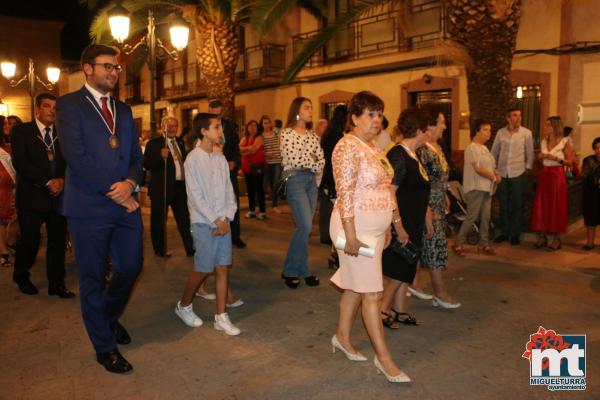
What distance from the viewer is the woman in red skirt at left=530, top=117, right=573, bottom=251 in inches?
321

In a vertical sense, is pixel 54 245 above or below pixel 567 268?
above

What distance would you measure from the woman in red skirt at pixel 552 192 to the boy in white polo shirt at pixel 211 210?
17.5 ft

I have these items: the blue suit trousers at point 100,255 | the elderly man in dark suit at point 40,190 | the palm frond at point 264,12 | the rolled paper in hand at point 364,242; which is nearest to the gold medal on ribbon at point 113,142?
the blue suit trousers at point 100,255

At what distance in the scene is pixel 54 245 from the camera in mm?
5914

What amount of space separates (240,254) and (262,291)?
2.00 meters

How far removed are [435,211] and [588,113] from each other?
A: 9391mm

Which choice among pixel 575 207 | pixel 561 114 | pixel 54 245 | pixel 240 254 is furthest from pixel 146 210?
pixel 561 114

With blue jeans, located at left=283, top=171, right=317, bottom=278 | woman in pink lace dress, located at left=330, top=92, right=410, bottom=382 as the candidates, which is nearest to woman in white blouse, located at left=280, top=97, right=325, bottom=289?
blue jeans, located at left=283, top=171, right=317, bottom=278

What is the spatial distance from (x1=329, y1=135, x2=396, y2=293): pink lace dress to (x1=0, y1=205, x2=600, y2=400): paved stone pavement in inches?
28.1

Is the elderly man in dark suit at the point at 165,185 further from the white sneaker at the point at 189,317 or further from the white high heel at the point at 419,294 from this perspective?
the white high heel at the point at 419,294

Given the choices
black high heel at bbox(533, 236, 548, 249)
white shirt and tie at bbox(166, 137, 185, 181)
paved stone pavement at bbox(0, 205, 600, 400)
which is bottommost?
paved stone pavement at bbox(0, 205, 600, 400)

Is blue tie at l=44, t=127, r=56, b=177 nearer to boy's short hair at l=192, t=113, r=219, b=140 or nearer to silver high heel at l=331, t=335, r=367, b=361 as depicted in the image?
boy's short hair at l=192, t=113, r=219, b=140

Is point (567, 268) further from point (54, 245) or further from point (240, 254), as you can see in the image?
point (54, 245)

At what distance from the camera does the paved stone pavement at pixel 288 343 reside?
370 centimetres
